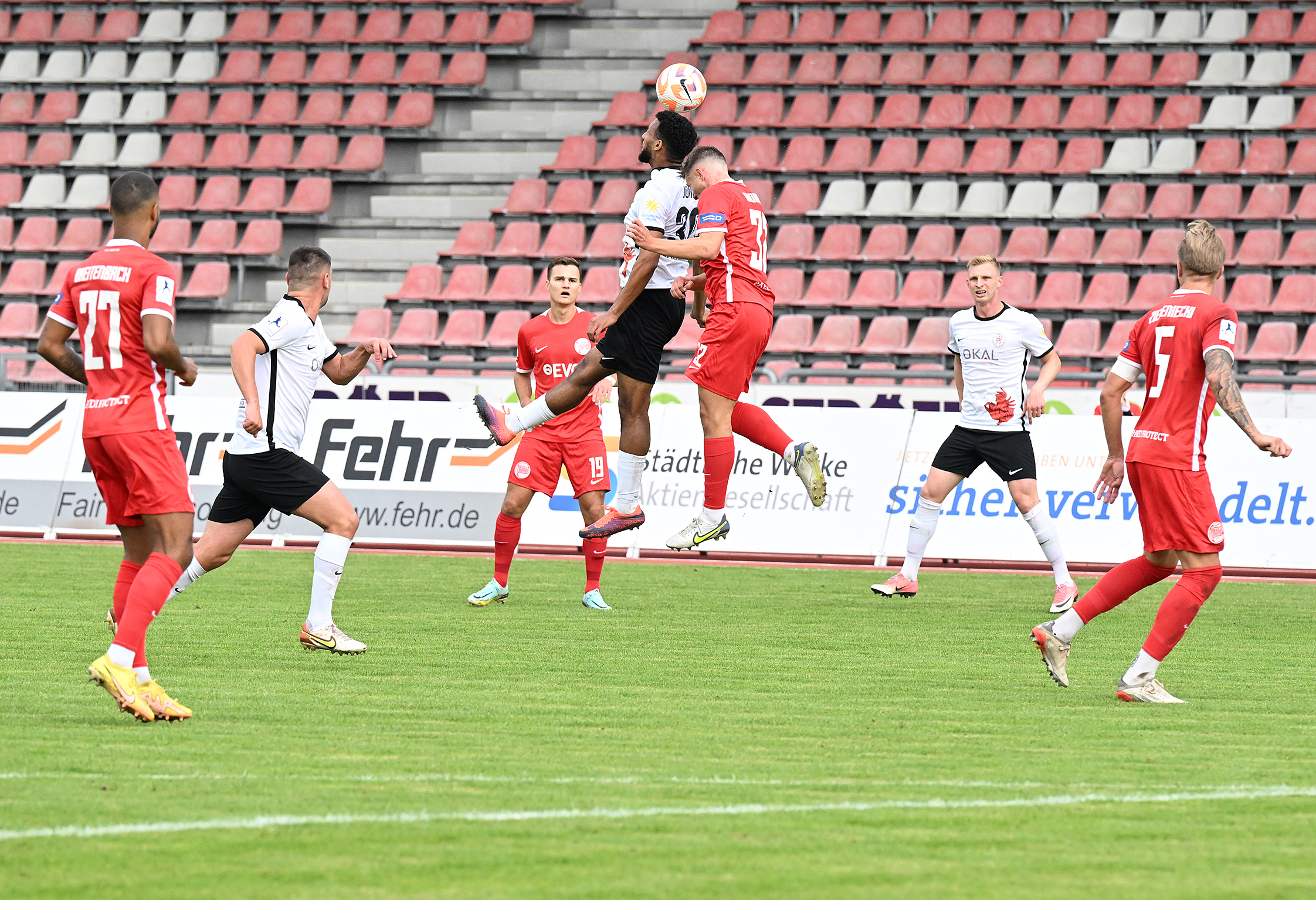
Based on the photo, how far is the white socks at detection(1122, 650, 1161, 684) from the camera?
7586mm

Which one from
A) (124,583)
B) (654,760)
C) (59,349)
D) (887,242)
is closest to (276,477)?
(124,583)

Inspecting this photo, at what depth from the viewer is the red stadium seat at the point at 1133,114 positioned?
22.6 m

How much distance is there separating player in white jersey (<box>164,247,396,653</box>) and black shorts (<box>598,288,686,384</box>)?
1485 millimetres

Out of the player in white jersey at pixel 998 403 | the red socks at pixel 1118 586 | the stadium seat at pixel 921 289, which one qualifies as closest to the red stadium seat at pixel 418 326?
the stadium seat at pixel 921 289

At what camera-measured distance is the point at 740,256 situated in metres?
9.38

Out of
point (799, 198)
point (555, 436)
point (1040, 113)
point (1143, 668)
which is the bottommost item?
point (1143, 668)

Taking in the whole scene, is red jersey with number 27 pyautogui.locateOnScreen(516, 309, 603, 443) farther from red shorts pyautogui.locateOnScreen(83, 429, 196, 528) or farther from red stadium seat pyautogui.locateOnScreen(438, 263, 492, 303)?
red stadium seat pyautogui.locateOnScreen(438, 263, 492, 303)

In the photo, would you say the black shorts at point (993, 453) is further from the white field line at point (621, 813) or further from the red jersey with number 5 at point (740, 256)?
the white field line at point (621, 813)

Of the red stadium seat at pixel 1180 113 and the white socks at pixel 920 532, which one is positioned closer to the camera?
the white socks at pixel 920 532

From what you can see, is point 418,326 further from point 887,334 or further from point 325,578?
point 325,578

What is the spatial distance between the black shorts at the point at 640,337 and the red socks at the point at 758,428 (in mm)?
572

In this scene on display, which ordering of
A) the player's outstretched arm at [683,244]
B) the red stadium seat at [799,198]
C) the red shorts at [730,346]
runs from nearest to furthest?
the player's outstretched arm at [683,244] → the red shorts at [730,346] → the red stadium seat at [799,198]

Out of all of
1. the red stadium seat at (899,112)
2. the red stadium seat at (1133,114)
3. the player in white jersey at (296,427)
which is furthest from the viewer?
the red stadium seat at (899,112)

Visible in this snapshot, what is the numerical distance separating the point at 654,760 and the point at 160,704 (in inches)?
80.8
